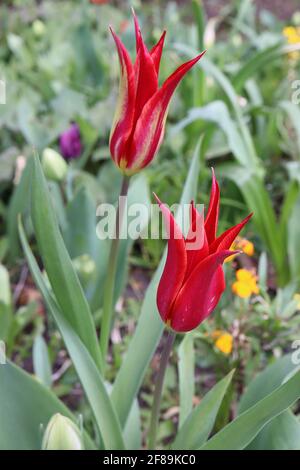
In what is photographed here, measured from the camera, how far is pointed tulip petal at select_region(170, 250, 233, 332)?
29.4 inches

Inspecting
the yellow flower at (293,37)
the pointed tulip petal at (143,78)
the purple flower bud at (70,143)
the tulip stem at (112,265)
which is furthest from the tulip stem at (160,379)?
the yellow flower at (293,37)

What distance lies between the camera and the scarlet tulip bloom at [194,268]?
728 millimetres

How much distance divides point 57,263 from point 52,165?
538mm

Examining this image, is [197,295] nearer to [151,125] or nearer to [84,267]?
[151,125]

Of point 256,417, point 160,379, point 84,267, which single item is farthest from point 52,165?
point 256,417

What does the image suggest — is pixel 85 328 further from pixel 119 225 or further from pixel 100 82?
pixel 100 82

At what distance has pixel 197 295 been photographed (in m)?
0.77

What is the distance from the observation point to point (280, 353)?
141 centimetres

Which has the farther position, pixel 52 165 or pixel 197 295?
pixel 52 165

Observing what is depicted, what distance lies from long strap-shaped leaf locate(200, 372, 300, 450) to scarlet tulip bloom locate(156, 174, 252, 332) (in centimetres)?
12

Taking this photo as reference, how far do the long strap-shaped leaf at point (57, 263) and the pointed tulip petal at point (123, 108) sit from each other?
0.32 feet

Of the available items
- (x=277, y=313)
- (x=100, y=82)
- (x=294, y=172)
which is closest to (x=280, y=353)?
(x=277, y=313)

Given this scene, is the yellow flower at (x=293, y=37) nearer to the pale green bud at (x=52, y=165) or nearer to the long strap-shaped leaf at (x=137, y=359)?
the pale green bud at (x=52, y=165)
